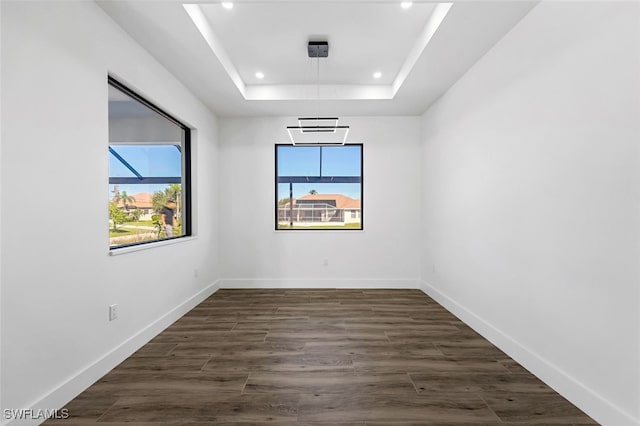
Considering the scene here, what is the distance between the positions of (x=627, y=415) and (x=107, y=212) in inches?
135

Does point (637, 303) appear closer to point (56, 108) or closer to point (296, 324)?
point (296, 324)

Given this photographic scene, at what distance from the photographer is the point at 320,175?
17.3ft

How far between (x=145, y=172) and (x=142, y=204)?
0.34 meters

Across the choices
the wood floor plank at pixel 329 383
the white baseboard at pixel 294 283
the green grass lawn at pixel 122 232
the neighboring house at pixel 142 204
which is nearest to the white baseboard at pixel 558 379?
the wood floor plank at pixel 329 383

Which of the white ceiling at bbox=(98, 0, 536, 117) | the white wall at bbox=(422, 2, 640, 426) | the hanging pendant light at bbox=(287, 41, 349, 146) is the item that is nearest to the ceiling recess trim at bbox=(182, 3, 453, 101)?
the white ceiling at bbox=(98, 0, 536, 117)

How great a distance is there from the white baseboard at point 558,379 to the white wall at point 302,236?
73.3 inches

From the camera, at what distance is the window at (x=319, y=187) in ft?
17.2

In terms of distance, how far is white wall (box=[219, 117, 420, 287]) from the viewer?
5.04 metres

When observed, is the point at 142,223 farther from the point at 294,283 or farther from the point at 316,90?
the point at 316,90

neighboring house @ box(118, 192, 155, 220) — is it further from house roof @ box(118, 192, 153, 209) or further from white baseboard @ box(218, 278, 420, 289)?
white baseboard @ box(218, 278, 420, 289)

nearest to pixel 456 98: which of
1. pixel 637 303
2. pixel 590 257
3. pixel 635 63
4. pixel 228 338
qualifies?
pixel 635 63

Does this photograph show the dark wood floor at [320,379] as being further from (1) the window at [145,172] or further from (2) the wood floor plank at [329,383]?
(1) the window at [145,172]

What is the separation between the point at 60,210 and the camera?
6.40 feet

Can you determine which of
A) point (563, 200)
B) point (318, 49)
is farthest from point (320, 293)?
point (563, 200)
